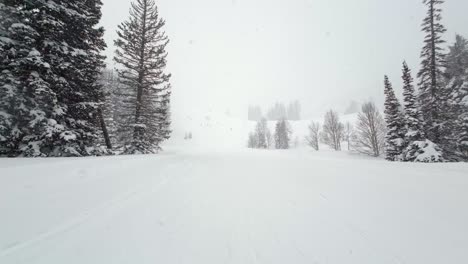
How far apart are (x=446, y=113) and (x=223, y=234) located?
2317 centimetres

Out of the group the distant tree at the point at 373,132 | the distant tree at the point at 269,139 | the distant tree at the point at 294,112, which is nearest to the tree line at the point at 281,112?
the distant tree at the point at 294,112

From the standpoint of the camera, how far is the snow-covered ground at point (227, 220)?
8.21ft

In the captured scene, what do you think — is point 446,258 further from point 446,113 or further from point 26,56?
point 446,113

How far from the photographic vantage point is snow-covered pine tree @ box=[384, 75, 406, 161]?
56.1 feet

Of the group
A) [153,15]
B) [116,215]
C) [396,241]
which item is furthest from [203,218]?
[153,15]

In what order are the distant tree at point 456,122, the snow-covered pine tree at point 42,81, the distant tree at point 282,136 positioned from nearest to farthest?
the snow-covered pine tree at point 42,81
the distant tree at point 456,122
the distant tree at point 282,136

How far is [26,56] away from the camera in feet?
27.8

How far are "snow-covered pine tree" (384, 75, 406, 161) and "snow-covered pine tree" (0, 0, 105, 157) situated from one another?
76.8ft

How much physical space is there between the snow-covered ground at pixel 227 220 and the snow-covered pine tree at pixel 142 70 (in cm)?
1059

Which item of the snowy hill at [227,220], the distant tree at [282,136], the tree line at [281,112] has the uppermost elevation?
the tree line at [281,112]

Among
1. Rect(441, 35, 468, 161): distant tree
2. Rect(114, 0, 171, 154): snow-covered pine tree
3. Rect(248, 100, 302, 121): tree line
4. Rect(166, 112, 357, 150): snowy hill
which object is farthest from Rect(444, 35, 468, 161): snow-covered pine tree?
Rect(248, 100, 302, 121): tree line

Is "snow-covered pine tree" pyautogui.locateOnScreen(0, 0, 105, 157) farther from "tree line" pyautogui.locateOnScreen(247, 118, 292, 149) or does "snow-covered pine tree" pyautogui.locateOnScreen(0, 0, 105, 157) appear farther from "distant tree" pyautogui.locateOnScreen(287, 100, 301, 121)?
"distant tree" pyautogui.locateOnScreen(287, 100, 301, 121)

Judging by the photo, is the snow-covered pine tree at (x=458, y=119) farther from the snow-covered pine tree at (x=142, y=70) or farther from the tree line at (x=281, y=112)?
the tree line at (x=281, y=112)

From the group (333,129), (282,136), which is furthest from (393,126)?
(282,136)
